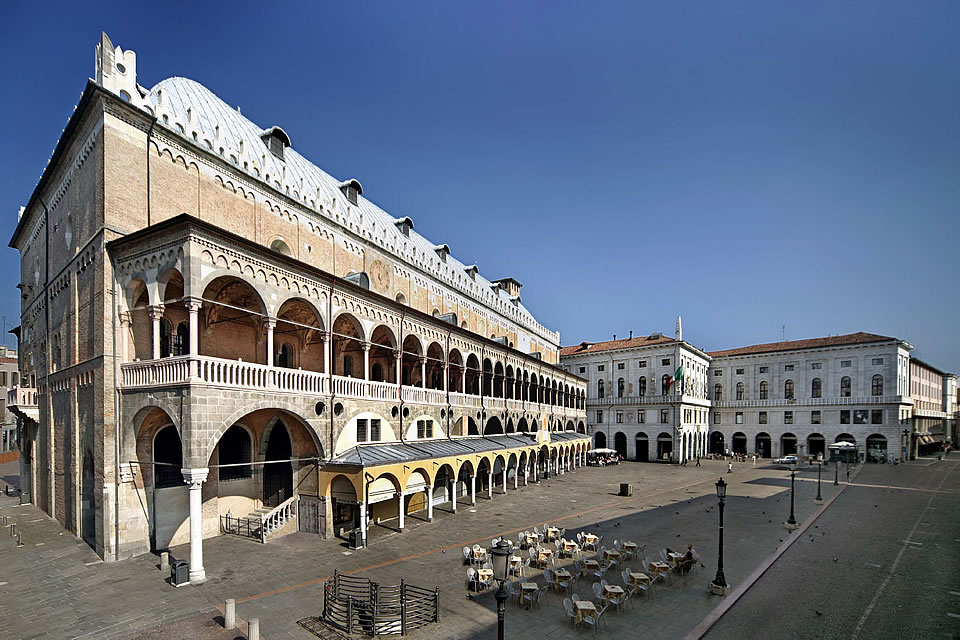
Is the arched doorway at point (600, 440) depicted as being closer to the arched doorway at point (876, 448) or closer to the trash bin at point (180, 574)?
the arched doorway at point (876, 448)

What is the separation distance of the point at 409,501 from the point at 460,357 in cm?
1111

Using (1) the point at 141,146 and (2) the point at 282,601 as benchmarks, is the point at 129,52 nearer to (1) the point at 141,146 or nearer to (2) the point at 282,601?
(1) the point at 141,146

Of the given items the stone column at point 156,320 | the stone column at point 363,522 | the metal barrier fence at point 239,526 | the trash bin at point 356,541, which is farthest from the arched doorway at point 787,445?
the stone column at point 156,320

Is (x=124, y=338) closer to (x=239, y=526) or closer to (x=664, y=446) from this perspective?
(x=239, y=526)

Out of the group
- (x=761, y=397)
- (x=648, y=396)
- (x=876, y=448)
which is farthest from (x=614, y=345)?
(x=876, y=448)

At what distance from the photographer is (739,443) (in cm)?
7250

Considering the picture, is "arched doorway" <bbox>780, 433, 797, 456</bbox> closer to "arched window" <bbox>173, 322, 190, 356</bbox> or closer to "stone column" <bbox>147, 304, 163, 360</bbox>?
"arched window" <bbox>173, 322, 190, 356</bbox>

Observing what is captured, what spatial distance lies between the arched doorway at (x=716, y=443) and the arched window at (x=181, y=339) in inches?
2849

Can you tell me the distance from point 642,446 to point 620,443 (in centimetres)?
340

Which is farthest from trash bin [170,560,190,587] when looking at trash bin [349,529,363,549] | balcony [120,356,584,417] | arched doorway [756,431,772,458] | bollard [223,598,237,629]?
arched doorway [756,431,772,458]

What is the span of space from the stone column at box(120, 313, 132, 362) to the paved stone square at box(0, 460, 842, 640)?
7637 millimetres

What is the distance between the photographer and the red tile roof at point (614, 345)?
68312 mm

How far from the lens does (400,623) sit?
512 inches

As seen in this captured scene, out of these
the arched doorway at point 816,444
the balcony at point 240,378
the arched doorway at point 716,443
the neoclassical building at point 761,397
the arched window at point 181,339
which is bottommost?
the arched doorway at point 716,443
